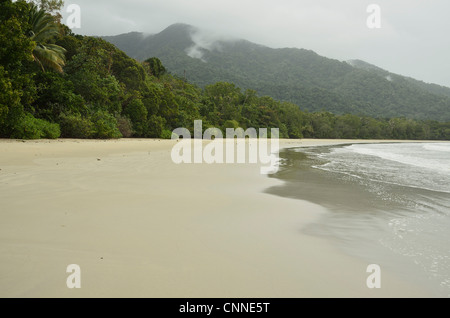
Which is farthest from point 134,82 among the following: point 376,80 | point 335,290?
point 376,80

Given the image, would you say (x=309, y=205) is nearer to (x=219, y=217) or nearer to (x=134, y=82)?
(x=219, y=217)

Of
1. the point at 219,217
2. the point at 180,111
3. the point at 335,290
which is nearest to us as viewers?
the point at 335,290

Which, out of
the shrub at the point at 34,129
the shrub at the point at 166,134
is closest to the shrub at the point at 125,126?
the shrub at the point at 166,134

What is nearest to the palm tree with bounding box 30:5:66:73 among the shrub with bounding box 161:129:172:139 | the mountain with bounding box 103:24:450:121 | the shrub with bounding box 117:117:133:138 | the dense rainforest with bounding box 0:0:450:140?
the dense rainforest with bounding box 0:0:450:140

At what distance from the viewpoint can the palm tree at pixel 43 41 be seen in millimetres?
17766

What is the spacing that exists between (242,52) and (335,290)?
170117 mm

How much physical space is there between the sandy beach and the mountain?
97.6 meters

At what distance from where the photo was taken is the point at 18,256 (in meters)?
2.41

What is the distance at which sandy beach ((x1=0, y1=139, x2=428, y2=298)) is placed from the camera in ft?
6.86

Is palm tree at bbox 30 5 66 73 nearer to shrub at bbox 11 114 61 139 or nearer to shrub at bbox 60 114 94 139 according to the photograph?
shrub at bbox 60 114 94 139

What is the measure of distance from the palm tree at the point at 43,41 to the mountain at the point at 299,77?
80.4 m

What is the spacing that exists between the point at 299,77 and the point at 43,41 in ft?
425

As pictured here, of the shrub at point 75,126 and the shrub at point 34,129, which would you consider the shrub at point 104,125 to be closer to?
the shrub at point 75,126

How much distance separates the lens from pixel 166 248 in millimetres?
2771
